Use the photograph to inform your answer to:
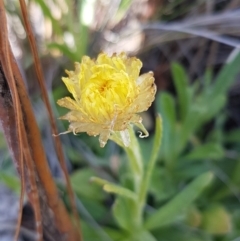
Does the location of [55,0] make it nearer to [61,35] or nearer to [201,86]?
[61,35]

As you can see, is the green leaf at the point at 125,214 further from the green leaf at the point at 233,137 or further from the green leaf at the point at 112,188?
the green leaf at the point at 233,137

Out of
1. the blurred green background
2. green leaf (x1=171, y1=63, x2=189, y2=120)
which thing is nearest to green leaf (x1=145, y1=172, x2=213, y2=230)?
the blurred green background

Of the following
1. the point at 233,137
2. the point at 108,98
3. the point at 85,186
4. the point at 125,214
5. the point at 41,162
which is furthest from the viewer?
the point at 233,137

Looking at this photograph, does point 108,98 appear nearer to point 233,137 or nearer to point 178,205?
point 178,205

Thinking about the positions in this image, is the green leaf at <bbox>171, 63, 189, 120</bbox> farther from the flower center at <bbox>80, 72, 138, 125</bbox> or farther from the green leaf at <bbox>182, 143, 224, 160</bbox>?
the flower center at <bbox>80, 72, 138, 125</bbox>

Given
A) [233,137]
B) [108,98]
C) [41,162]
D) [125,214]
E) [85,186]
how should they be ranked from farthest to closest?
[233,137] < [85,186] < [125,214] < [41,162] < [108,98]

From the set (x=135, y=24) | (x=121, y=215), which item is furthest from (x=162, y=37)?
(x=121, y=215)

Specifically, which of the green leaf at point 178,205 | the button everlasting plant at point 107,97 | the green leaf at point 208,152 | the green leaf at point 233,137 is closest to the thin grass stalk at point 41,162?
the button everlasting plant at point 107,97

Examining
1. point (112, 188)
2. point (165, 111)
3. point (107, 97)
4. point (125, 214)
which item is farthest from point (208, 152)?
point (107, 97)
